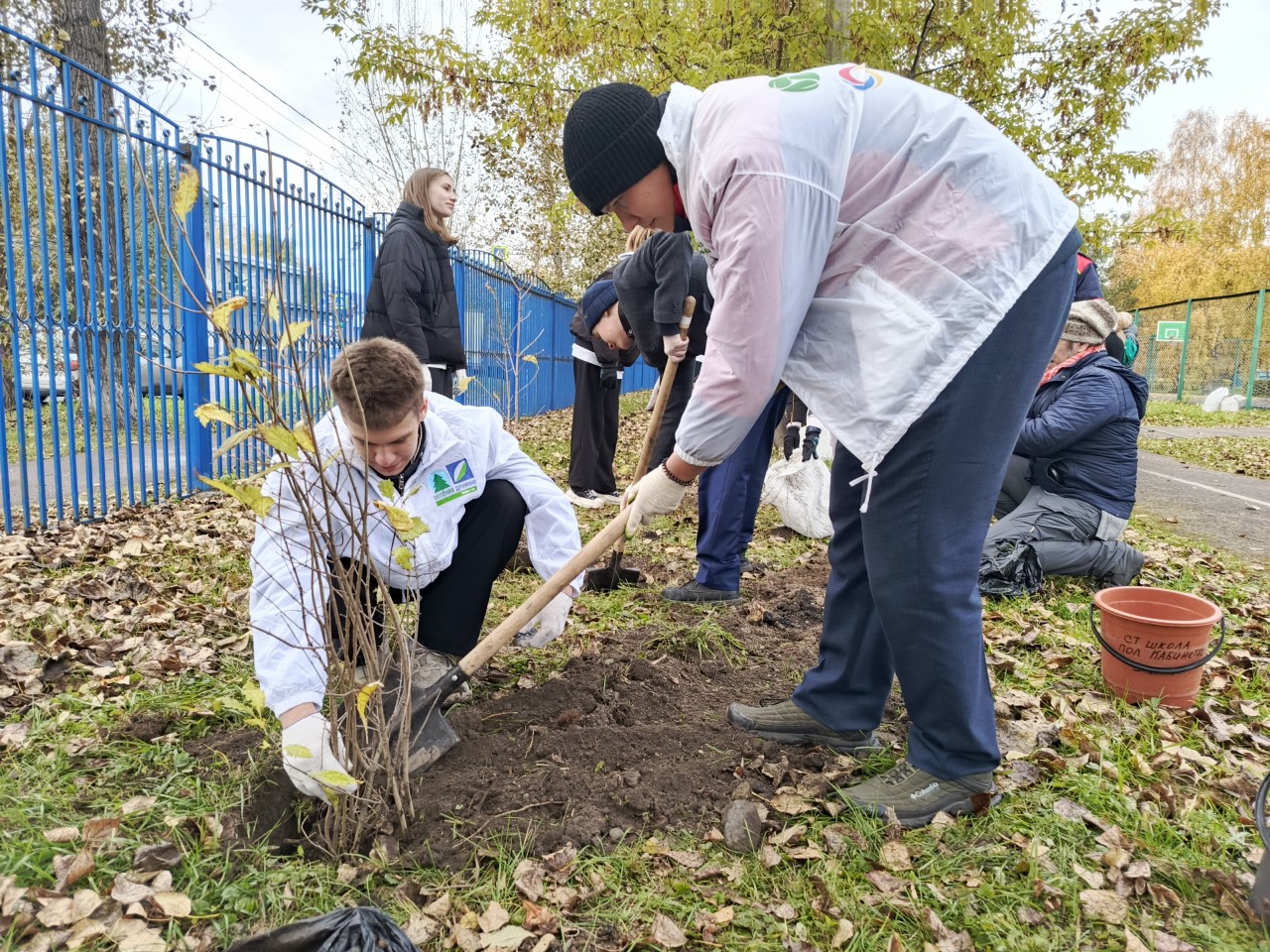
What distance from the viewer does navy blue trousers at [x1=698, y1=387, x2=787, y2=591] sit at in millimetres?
3547

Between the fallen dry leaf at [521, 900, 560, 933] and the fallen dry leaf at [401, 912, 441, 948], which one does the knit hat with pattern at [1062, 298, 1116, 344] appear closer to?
the fallen dry leaf at [521, 900, 560, 933]

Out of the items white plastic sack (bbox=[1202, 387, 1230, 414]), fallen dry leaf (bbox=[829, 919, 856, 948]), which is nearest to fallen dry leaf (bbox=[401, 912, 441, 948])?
fallen dry leaf (bbox=[829, 919, 856, 948])

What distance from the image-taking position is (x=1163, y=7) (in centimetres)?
650

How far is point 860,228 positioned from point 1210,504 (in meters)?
6.52

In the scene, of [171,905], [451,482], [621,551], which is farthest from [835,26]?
[171,905]

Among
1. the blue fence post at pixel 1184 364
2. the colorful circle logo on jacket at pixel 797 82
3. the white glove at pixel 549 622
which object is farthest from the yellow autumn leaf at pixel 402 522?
the blue fence post at pixel 1184 364

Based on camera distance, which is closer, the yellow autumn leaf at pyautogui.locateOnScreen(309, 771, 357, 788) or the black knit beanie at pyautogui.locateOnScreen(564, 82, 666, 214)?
the yellow autumn leaf at pyautogui.locateOnScreen(309, 771, 357, 788)

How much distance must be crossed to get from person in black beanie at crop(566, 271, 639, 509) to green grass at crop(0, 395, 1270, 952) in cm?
296

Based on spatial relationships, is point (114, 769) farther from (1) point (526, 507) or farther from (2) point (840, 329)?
(2) point (840, 329)

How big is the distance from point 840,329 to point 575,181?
2.31 ft

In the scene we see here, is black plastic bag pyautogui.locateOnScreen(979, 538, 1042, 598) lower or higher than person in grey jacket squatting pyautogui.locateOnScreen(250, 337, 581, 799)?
lower

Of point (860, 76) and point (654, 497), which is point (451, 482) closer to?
point (654, 497)

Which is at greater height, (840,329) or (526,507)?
(840,329)

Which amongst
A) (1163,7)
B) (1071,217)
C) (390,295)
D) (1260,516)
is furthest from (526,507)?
(1163,7)
